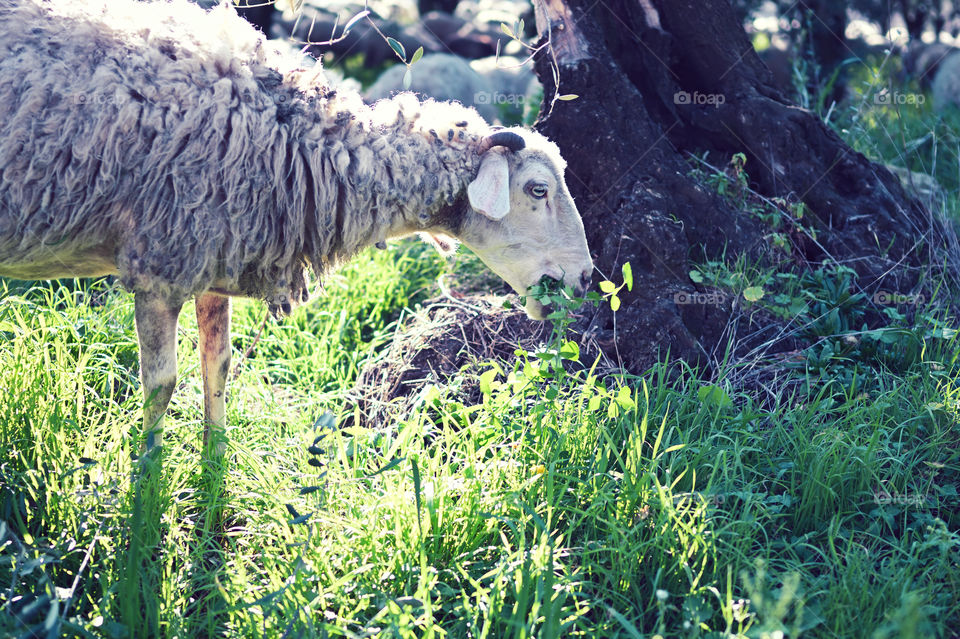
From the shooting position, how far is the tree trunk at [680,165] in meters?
3.85

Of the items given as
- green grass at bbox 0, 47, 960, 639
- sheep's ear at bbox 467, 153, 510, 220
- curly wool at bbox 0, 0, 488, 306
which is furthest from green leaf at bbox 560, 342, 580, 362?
curly wool at bbox 0, 0, 488, 306

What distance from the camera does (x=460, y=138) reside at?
10.1 feet

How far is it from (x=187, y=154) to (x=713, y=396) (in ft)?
7.22

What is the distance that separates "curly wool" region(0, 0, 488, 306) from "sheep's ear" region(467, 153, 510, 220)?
98 millimetres

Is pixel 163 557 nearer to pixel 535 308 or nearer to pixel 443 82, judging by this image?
pixel 535 308

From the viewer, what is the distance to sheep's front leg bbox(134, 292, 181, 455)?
9.34 ft

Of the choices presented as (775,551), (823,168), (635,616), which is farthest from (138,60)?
(823,168)

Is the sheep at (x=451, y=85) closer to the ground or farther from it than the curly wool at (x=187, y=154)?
farther from it

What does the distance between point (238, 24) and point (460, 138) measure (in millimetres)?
929

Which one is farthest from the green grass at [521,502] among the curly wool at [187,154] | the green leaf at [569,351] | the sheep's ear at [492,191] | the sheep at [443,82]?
the sheep at [443,82]

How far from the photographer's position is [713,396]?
10.6 ft

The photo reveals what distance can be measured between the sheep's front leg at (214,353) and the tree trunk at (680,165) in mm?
1657

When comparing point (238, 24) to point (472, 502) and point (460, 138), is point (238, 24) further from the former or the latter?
point (472, 502)

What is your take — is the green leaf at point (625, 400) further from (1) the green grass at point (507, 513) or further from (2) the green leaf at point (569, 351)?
(2) the green leaf at point (569, 351)
